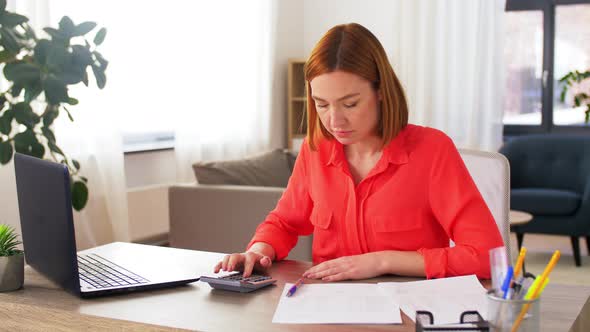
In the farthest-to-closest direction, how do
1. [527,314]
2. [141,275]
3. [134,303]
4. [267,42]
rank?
1. [267,42]
2. [141,275]
3. [134,303]
4. [527,314]

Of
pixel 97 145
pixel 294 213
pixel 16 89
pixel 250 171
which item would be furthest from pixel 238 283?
pixel 97 145

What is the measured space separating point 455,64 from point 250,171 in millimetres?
2876

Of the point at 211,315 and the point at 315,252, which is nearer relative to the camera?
the point at 211,315

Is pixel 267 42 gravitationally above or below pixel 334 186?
above

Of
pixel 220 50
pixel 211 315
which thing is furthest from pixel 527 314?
pixel 220 50

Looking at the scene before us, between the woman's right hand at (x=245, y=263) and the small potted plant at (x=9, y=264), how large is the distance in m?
0.41

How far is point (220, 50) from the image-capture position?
17.0ft

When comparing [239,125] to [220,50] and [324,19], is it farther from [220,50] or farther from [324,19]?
[324,19]

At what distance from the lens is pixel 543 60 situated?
6.20 meters

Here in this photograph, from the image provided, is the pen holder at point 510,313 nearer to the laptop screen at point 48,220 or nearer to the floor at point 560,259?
the laptop screen at point 48,220

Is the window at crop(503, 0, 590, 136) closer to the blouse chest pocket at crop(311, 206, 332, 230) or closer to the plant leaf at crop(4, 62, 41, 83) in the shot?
the plant leaf at crop(4, 62, 41, 83)

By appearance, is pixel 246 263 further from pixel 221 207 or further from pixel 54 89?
pixel 221 207

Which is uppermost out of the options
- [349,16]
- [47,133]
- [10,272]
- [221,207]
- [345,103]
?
[349,16]

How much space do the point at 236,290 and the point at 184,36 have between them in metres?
3.61
